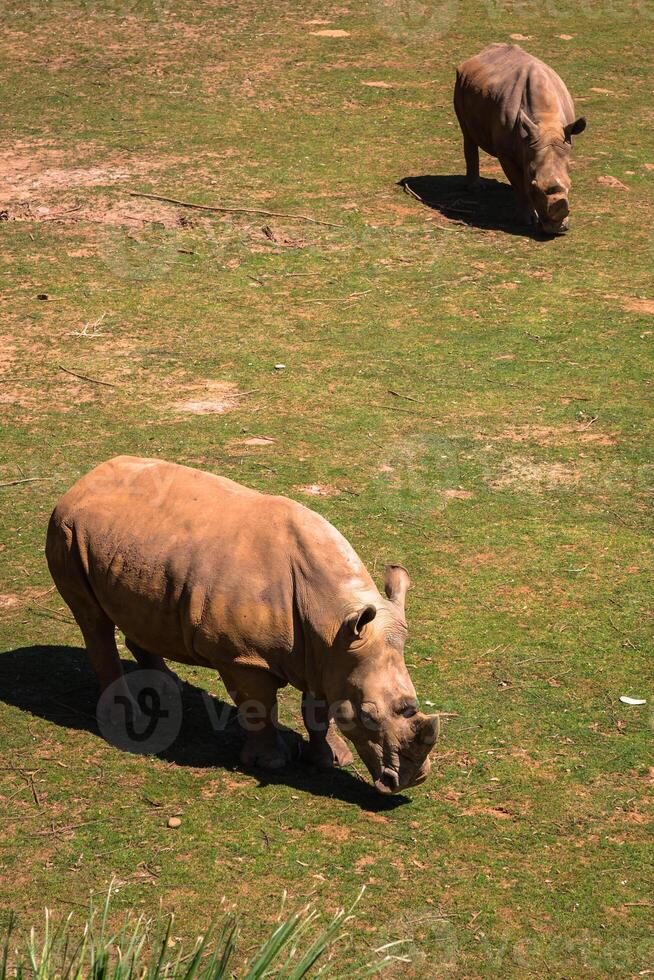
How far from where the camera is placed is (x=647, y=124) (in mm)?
19562

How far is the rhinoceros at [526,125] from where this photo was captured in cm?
1548

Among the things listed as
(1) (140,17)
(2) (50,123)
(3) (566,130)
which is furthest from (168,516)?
(1) (140,17)

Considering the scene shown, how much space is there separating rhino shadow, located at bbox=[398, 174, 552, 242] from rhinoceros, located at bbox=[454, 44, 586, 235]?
295 mm

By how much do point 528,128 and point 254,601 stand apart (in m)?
10.3

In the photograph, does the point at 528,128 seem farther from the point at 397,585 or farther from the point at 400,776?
the point at 400,776

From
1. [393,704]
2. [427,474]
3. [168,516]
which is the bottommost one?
[427,474]

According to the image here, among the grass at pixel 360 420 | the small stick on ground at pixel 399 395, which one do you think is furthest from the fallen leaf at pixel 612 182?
the small stick on ground at pixel 399 395

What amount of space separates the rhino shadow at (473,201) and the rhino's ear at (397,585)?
9.57 m

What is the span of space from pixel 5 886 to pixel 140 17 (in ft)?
64.9

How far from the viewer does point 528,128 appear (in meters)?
15.5

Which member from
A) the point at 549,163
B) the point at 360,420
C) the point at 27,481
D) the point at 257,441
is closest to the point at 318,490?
the point at 257,441

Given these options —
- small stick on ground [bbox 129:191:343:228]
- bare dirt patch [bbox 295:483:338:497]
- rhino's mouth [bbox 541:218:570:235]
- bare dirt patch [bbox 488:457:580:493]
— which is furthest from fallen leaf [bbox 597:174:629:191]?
bare dirt patch [bbox 295:483:338:497]

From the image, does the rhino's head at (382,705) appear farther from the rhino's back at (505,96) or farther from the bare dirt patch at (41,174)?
the bare dirt patch at (41,174)

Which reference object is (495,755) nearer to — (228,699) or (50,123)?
(228,699)
